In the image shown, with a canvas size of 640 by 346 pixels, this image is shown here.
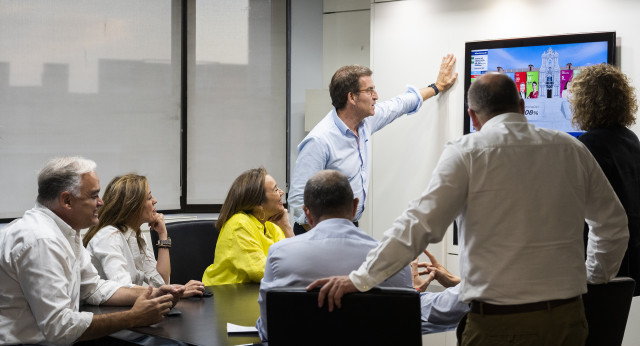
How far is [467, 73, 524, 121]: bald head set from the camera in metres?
2.27

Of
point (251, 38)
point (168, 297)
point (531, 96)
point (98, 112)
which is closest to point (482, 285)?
point (168, 297)

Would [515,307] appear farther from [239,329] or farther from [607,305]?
[239,329]

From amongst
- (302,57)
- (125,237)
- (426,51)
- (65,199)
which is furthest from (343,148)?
(302,57)

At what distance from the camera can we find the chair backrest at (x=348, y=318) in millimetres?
1969

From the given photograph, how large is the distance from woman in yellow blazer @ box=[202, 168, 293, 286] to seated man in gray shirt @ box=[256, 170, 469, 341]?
1013mm

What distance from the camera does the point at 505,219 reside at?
6.97 ft

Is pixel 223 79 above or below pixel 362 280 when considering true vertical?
above

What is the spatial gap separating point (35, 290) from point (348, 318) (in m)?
1.12

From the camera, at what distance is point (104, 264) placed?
3.21 metres

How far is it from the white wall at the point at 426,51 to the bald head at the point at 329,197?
220 centimetres

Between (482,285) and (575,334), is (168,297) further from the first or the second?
(575,334)

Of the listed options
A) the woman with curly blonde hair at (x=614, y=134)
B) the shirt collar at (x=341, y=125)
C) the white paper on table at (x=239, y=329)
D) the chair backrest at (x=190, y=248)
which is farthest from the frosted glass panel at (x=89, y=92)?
the woman with curly blonde hair at (x=614, y=134)

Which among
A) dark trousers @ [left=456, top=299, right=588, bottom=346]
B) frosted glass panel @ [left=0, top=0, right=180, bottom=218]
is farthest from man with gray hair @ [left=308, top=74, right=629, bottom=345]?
frosted glass panel @ [left=0, top=0, right=180, bottom=218]

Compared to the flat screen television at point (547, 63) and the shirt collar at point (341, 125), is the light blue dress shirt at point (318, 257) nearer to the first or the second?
the shirt collar at point (341, 125)
